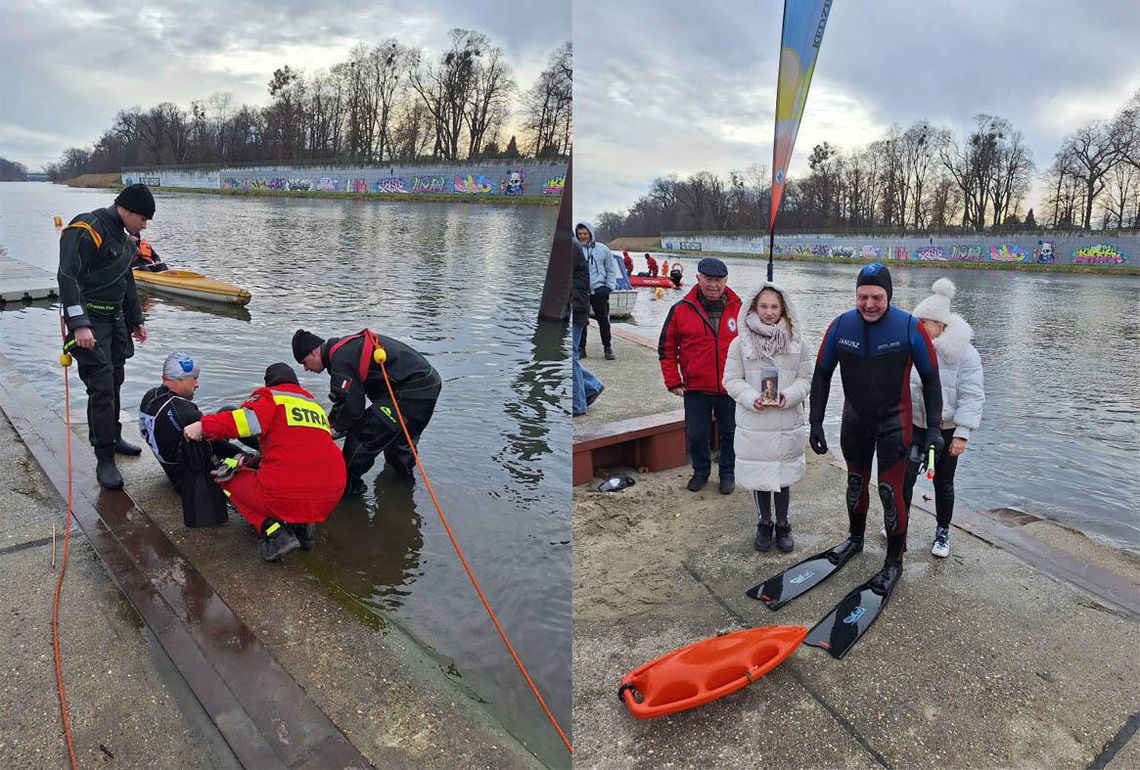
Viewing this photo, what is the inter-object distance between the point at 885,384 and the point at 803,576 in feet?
3.68

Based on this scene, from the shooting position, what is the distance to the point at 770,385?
412 centimetres

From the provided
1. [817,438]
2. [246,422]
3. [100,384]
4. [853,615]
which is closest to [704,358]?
[817,438]

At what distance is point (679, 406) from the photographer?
695cm

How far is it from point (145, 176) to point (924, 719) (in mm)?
36125

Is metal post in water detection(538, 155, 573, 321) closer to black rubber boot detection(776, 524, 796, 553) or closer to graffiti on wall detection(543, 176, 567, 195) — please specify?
black rubber boot detection(776, 524, 796, 553)

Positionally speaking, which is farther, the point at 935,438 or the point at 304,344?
the point at 304,344

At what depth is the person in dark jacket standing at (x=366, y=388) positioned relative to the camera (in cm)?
466

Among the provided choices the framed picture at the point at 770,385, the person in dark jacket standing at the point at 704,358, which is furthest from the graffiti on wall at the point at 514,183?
the framed picture at the point at 770,385

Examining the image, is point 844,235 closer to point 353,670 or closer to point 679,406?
point 679,406

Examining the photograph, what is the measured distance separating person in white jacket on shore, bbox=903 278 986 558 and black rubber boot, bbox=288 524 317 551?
3.59 meters

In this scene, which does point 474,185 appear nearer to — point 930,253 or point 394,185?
point 394,185

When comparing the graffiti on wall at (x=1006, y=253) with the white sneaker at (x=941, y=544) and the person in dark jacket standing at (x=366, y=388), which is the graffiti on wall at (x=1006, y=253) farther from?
the person in dark jacket standing at (x=366, y=388)

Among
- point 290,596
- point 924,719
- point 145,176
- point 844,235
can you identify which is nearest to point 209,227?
point 145,176

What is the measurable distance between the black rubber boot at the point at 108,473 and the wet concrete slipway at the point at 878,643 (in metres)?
3.11
